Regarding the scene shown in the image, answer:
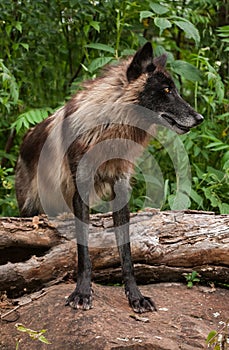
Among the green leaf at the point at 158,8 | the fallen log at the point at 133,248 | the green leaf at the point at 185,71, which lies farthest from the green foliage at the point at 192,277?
the green leaf at the point at 158,8

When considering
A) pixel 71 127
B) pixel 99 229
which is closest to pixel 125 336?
pixel 99 229

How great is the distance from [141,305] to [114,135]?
3.84ft

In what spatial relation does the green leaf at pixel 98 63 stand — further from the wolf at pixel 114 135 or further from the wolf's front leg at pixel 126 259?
the wolf's front leg at pixel 126 259

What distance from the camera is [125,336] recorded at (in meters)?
3.52

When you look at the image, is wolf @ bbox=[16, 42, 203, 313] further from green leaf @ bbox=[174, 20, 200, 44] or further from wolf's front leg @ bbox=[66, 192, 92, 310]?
green leaf @ bbox=[174, 20, 200, 44]

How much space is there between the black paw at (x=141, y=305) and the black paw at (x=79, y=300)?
326 millimetres

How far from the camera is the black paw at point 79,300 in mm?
3865

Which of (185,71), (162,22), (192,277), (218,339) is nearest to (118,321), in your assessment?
(218,339)

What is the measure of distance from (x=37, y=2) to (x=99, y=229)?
8.37 feet

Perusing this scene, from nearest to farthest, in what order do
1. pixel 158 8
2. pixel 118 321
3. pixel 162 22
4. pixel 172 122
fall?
pixel 118 321
pixel 172 122
pixel 162 22
pixel 158 8

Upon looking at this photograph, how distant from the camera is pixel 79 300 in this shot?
3896 mm

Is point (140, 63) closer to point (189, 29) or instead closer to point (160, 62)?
point (160, 62)

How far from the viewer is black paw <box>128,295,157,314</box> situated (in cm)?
407

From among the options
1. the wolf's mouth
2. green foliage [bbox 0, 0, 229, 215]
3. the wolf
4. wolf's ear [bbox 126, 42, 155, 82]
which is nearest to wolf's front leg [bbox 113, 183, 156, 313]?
the wolf
